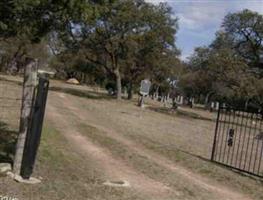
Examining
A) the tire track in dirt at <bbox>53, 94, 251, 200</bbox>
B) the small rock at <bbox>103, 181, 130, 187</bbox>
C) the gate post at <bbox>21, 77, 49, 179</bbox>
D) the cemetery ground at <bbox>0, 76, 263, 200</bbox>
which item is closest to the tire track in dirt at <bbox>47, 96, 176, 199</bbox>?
the cemetery ground at <bbox>0, 76, 263, 200</bbox>

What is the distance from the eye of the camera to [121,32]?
44469 millimetres

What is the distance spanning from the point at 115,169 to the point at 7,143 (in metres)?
2.52

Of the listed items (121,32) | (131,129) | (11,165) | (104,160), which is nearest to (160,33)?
Answer: (121,32)

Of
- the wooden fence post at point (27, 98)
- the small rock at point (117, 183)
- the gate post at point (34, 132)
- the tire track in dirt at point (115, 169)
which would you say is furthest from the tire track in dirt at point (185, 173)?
the wooden fence post at point (27, 98)

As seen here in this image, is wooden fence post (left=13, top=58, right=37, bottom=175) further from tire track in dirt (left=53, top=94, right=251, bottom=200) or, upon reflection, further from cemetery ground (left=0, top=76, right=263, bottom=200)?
tire track in dirt (left=53, top=94, right=251, bottom=200)

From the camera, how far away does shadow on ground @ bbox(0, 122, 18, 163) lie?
435 inches

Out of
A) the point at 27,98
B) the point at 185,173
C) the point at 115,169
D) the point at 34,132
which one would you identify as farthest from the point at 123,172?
the point at 27,98

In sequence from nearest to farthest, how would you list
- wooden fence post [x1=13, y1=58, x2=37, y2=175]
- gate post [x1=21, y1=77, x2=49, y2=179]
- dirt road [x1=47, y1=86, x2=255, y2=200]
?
gate post [x1=21, y1=77, x2=49, y2=179], wooden fence post [x1=13, y1=58, x2=37, y2=175], dirt road [x1=47, y1=86, x2=255, y2=200]

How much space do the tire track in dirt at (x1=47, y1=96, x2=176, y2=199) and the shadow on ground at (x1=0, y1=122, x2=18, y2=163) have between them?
167 cm

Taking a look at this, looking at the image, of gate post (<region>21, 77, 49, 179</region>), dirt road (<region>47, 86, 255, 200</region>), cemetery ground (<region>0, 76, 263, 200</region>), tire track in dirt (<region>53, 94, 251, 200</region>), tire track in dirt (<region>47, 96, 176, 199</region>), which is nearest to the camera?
cemetery ground (<region>0, 76, 263, 200</region>)

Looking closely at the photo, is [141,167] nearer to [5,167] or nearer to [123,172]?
[123,172]

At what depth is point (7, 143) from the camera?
12.7m

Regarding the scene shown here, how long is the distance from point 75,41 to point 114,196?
3743 cm

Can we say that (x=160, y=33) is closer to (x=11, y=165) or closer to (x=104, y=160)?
(x=104, y=160)
